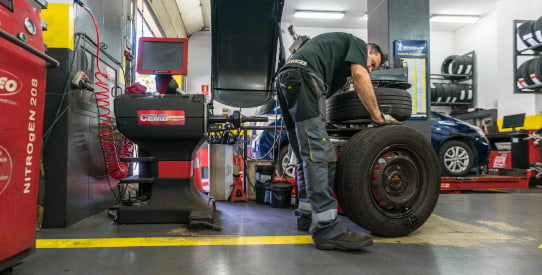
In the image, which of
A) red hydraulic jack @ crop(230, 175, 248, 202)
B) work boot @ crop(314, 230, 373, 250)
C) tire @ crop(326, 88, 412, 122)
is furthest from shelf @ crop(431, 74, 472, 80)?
work boot @ crop(314, 230, 373, 250)

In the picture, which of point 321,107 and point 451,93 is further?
point 451,93

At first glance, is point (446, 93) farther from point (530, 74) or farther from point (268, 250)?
point (268, 250)

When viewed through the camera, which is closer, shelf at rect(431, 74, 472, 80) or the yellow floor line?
the yellow floor line

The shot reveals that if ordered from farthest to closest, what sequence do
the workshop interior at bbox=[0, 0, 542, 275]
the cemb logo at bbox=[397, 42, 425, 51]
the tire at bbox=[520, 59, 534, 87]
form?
the tire at bbox=[520, 59, 534, 87] → the cemb logo at bbox=[397, 42, 425, 51] → the workshop interior at bbox=[0, 0, 542, 275]

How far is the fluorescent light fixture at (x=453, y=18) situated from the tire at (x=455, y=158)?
7.02 meters

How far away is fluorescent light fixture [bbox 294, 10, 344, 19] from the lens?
31.8ft

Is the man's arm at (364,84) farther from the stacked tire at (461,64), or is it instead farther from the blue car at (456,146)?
the stacked tire at (461,64)

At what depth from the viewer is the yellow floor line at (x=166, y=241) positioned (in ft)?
5.59

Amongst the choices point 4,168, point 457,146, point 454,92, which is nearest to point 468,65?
point 454,92

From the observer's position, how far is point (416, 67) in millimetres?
3836

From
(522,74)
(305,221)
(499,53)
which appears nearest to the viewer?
(305,221)

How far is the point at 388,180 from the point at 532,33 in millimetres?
6062

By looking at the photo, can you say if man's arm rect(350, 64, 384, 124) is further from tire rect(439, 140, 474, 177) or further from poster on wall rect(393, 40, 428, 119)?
tire rect(439, 140, 474, 177)

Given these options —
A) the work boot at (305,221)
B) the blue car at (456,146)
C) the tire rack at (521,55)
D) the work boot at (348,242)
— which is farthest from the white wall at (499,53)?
the work boot at (348,242)
